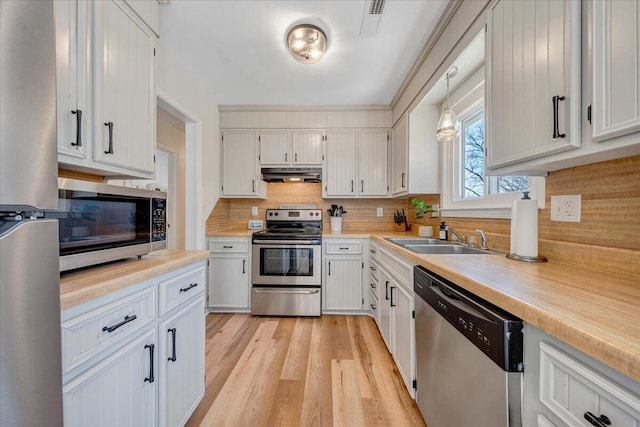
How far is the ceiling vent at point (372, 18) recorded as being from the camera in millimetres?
1577

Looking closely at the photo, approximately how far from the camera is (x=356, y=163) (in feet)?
10.5

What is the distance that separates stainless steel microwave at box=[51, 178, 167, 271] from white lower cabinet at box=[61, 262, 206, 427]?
0.21m

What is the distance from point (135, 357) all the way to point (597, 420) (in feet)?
4.48

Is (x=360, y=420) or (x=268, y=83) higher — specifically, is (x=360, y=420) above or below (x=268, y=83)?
below

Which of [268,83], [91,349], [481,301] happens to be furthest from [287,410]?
[268,83]

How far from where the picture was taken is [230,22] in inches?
69.5

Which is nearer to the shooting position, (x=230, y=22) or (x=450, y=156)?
(x=230, y=22)

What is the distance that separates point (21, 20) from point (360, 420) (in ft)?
6.50

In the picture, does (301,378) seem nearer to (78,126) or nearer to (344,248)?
(344,248)

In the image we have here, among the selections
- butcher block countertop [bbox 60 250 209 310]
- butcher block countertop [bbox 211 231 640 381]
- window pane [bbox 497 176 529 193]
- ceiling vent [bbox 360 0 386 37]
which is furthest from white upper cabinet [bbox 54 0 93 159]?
window pane [bbox 497 176 529 193]

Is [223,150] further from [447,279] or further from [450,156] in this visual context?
[447,279]

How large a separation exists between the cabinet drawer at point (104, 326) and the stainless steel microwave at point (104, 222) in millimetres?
213

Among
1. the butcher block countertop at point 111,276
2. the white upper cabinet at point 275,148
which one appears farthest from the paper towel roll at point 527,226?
the white upper cabinet at point 275,148

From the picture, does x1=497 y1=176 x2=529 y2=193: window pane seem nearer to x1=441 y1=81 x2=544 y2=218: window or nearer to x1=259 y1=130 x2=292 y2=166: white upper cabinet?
x1=441 y1=81 x2=544 y2=218: window
